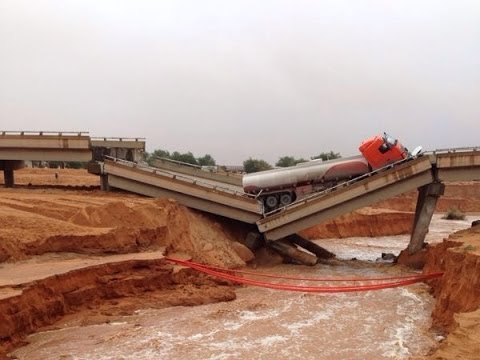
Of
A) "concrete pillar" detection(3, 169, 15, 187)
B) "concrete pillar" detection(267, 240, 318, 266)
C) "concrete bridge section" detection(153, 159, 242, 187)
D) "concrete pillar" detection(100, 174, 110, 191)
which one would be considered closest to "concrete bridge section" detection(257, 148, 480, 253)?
"concrete pillar" detection(267, 240, 318, 266)

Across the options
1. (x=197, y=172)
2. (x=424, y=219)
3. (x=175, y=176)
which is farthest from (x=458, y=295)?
(x=197, y=172)

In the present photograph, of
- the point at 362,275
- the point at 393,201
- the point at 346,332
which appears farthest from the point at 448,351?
the point at 393,201

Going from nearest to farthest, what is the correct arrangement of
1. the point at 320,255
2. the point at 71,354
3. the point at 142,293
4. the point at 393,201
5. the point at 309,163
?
the point at 71,354 < the point at 142,293 < the point at 309,163 < the point at 320,255 < the point at 393,201

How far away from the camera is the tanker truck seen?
21.7m

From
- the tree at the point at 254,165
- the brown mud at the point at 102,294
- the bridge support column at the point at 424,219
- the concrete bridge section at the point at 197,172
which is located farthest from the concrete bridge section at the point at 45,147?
the tree at the point at 254,165

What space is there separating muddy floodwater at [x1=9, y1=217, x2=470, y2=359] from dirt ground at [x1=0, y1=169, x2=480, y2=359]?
1.94 feet

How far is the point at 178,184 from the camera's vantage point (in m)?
21.8

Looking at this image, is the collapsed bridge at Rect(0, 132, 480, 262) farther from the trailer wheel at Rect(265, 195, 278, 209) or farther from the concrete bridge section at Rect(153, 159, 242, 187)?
the concrete bridge section at Rect(153, 159, 242, 187)

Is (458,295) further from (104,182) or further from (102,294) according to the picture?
(104,182)

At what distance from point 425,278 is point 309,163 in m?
8.18

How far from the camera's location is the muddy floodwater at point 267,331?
10.9 m

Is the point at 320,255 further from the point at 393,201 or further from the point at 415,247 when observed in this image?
the point at 393,201

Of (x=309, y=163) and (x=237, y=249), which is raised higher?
(x=309, y=163)

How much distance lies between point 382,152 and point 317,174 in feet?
9.86
